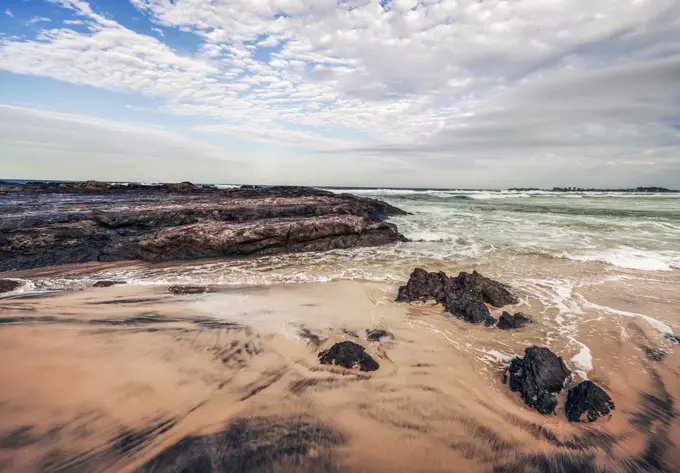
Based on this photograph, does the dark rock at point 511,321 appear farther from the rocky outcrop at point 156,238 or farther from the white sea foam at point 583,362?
the rocky outcrop at point 156,238

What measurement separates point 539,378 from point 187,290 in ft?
19.1

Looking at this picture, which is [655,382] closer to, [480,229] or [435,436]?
[435,436]

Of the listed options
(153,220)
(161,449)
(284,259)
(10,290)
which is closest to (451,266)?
(284,259)

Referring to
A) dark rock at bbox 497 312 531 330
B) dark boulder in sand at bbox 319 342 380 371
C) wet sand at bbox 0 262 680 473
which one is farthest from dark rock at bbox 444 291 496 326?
dark boulder in sand at bbox 319 342 380 371

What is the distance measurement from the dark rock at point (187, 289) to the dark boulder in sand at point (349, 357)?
3527 mm

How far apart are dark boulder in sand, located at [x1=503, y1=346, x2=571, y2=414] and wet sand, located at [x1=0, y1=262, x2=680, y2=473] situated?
0.32 feet

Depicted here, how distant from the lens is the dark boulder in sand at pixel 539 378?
118 inches

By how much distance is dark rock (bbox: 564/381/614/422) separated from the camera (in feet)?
9.24

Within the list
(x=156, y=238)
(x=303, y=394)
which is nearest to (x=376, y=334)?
(x=303, y=394)

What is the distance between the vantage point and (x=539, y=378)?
3160mm

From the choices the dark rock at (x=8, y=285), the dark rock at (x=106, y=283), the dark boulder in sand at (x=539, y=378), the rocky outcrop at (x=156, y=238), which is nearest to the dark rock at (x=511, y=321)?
the dark boulder in sand at (x=539, y=378)

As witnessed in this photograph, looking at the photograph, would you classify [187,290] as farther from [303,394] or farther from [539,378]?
[539,378]

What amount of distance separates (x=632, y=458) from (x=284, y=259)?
7991mm

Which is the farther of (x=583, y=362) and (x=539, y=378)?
(x=583, y=362)
